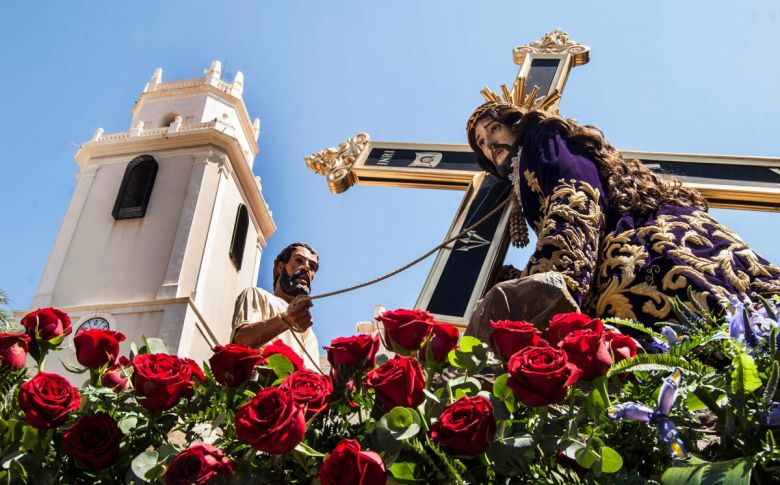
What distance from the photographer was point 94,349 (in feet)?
8.80

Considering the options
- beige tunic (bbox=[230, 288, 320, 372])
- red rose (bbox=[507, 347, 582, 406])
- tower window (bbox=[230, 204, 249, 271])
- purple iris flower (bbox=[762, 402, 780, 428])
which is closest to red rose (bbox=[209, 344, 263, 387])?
red rose (bbox=[507, 347, 582, 406])

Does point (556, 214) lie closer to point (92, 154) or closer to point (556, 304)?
point (556, 304)

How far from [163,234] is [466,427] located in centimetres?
3051

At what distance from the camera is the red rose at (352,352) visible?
2479 millimetres

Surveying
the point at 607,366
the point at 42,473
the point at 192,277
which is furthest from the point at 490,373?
the point at 192,277

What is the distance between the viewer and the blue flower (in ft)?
6.71

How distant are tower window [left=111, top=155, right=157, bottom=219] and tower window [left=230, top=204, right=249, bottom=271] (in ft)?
10.5

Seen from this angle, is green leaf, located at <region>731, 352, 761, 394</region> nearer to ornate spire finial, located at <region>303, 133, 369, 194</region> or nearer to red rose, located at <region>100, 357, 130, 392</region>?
red rose, located at <region>100, 357, 130, 392</region>

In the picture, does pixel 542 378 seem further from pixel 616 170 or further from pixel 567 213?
pixel 616 170

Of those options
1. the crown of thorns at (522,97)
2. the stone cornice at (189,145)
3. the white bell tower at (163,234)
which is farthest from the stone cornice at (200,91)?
the crown of thorns at (522,97)

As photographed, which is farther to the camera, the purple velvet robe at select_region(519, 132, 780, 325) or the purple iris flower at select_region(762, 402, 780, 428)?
the purple velvet robe at select_region(519, 132, 780, 325)

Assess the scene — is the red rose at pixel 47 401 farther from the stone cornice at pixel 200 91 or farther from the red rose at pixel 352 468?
the stone cornice at pixel 200 91

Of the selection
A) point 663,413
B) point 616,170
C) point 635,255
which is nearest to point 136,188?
point 616,170

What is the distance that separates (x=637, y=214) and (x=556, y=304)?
43.3 inches
